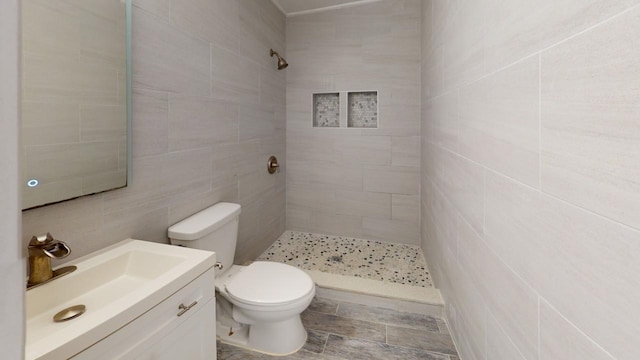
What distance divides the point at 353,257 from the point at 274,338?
45.1 inches

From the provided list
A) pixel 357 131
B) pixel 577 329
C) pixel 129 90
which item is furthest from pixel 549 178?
pixel 357 131

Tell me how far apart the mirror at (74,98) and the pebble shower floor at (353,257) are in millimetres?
1583

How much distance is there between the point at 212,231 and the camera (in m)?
1.67

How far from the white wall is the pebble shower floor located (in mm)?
2252

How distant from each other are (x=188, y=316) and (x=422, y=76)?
249cm

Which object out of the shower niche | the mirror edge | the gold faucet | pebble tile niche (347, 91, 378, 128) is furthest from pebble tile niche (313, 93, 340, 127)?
the gold faucet

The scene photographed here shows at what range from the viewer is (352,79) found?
9.59 feet

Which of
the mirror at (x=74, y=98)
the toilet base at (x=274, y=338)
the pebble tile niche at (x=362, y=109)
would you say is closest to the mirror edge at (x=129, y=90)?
the mirror at (x=74, y=98)

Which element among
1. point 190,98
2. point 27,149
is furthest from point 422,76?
point 27,149

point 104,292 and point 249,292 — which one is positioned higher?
point 104,292

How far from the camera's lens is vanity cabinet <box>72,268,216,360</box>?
33.2 inches

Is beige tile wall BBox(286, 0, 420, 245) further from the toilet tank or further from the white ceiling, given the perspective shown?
the toilet tank

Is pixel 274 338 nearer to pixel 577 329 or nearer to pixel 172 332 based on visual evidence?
pixel 172 332

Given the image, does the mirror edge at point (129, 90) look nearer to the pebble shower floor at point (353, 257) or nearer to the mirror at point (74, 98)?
the mirror at point (74, 98)
